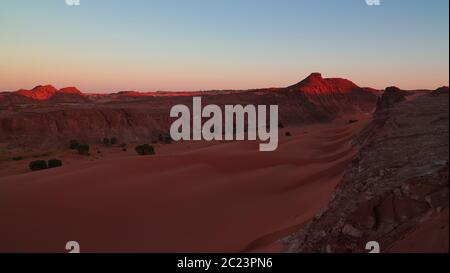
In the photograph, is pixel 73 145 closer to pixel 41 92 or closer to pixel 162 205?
pixel 162 205

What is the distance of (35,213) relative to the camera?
8.39m

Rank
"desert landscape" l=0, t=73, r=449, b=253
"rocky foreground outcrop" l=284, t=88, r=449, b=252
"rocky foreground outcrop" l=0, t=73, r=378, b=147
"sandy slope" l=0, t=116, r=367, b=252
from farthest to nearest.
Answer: "rocky foreground outcrop" l=0, t=73, r=378, b=147 → "sandy slope" l=0, t=116, r=367, b=252 → "desert landscape" l=0, t=73, r=449, b=253 → "rocky foreground outcrop" l=284, t=88, r=449, b=252

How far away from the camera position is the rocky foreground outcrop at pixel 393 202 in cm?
346

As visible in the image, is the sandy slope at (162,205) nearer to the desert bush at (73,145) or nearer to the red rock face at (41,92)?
the desert bush at (73,145)

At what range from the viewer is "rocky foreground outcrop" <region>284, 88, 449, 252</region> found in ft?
11.3

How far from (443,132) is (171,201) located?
601 cm

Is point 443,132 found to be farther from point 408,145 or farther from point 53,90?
point 53,90

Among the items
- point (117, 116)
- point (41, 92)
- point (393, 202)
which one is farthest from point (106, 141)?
point (41, 92)

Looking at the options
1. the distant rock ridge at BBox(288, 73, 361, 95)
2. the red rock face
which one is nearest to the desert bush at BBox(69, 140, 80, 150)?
the distant rock ridge at BBox(288, 73, 361, 95)

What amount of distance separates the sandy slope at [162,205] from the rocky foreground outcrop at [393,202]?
1127mm

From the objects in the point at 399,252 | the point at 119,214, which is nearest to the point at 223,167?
the point at 119,214

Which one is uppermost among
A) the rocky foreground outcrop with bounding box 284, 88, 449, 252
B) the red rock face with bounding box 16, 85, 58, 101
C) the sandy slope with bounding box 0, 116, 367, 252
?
the red rock face with bounding box 16, 85, 58, 101

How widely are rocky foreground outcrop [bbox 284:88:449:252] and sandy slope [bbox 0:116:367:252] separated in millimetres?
1127

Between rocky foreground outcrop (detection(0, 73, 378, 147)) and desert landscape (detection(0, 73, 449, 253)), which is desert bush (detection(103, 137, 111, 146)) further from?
desert landscape (detection(0, 73, 449, 253))
